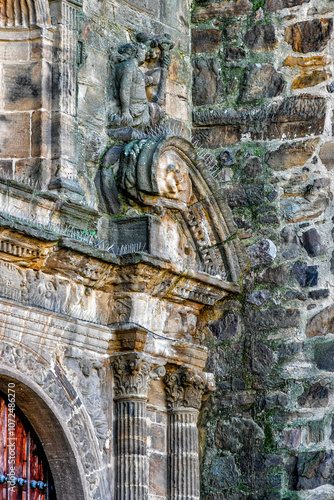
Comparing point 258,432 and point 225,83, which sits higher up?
point 225,83

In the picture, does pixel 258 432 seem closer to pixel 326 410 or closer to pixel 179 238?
pixel 326 410

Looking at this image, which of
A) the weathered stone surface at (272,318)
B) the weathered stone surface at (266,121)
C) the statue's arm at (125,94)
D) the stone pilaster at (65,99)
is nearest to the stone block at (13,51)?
the stone pilaster at (65,99)

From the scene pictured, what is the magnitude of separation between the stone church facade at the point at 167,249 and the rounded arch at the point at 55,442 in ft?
0.04

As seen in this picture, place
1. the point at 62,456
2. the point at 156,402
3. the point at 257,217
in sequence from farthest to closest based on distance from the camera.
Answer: the point at 257,217
the point at 156,402
the point at 62,456

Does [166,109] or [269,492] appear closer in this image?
[269,492]

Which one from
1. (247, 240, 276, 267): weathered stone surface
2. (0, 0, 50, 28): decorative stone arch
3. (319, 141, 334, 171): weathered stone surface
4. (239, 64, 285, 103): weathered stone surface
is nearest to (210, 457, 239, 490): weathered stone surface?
(247, 240, 276, 267): weathered stone surface

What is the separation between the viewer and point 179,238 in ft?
29.0

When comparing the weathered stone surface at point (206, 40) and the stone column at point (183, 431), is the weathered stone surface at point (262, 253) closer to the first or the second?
the stone column at point (183, 431)

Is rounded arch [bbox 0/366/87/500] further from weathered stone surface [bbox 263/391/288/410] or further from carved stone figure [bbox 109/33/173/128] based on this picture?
carved stone figure [bbox 109/33/173/128]

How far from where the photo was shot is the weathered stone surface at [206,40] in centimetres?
955

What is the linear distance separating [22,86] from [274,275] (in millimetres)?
2067

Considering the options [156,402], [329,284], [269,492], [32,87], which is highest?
[32,87]

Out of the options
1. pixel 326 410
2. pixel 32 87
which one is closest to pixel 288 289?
pixel 326 410

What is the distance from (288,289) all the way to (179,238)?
777 mm
